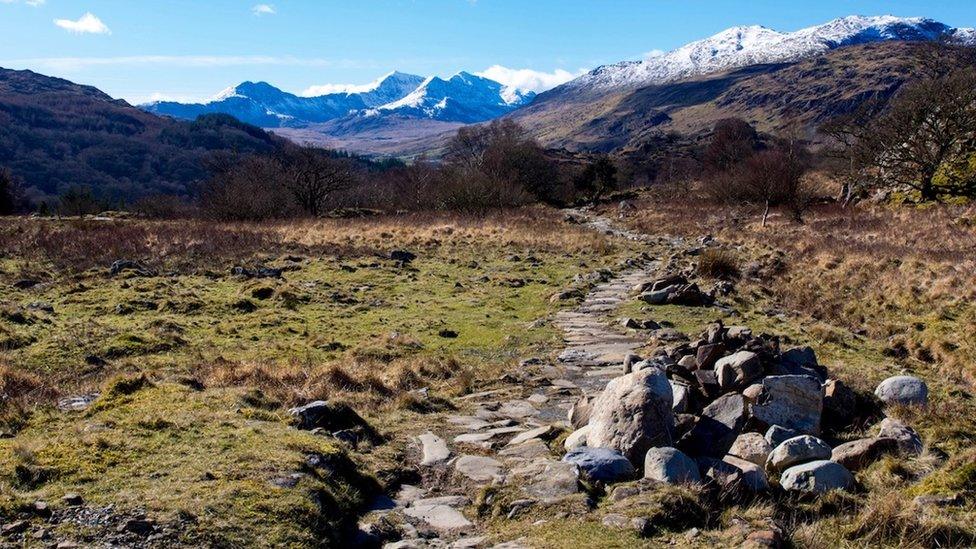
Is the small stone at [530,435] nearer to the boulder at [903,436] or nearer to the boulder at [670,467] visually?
the boulder at [670,467]

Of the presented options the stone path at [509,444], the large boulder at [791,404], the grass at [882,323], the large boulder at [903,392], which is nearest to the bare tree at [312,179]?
the grass at [882,323]

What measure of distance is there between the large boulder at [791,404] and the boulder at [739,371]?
0.51 metres

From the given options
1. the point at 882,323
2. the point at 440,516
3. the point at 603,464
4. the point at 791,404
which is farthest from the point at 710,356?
the point at 882,323

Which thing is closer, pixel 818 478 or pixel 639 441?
pixel 818 478

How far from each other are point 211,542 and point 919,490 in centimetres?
554

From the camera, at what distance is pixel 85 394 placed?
27.1 ft

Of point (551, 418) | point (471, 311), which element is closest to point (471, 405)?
point (551, 418)

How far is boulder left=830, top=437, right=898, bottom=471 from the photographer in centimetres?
614

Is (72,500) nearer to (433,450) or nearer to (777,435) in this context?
(433,450)

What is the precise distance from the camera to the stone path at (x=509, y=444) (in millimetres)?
5484

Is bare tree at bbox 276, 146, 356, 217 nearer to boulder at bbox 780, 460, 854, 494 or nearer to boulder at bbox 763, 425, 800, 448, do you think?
boulder at bbox 763, 425, 800, 448

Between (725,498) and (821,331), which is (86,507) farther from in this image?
(821,331)

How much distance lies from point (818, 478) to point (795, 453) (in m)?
0.53

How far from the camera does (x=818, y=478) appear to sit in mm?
5594
